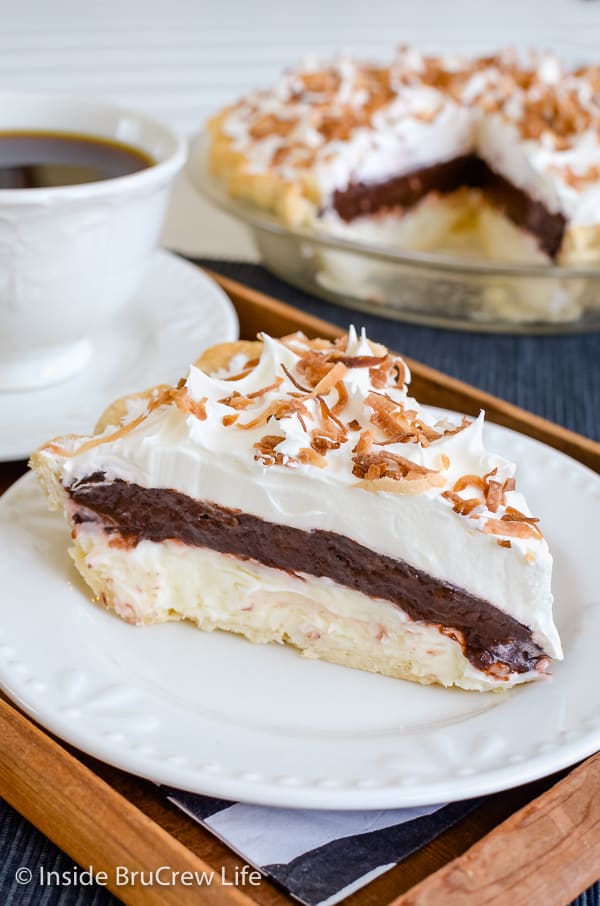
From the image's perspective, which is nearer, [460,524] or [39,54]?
[460,524]

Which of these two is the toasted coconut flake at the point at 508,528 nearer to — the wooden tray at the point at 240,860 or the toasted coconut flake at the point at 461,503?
the toasted coconut flake at the point at 461,503

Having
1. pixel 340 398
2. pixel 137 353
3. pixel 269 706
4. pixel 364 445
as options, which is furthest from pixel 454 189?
pixel 269 706

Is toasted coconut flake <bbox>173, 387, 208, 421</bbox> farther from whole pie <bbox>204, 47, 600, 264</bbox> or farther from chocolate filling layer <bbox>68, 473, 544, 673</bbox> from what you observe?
whole pie <bbox>204, 47, 600, 264</bbox>

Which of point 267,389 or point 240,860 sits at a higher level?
point 267,389

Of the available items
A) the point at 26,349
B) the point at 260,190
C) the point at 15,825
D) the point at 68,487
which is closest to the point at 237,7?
the point at 260,190

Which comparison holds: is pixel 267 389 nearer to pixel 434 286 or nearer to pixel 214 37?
pixel 434 286

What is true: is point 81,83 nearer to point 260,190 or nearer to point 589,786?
point 260,190

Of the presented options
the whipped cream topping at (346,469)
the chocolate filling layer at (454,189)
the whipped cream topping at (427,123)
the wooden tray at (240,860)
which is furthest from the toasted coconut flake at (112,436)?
the chocolate filling layer at (454,189)
